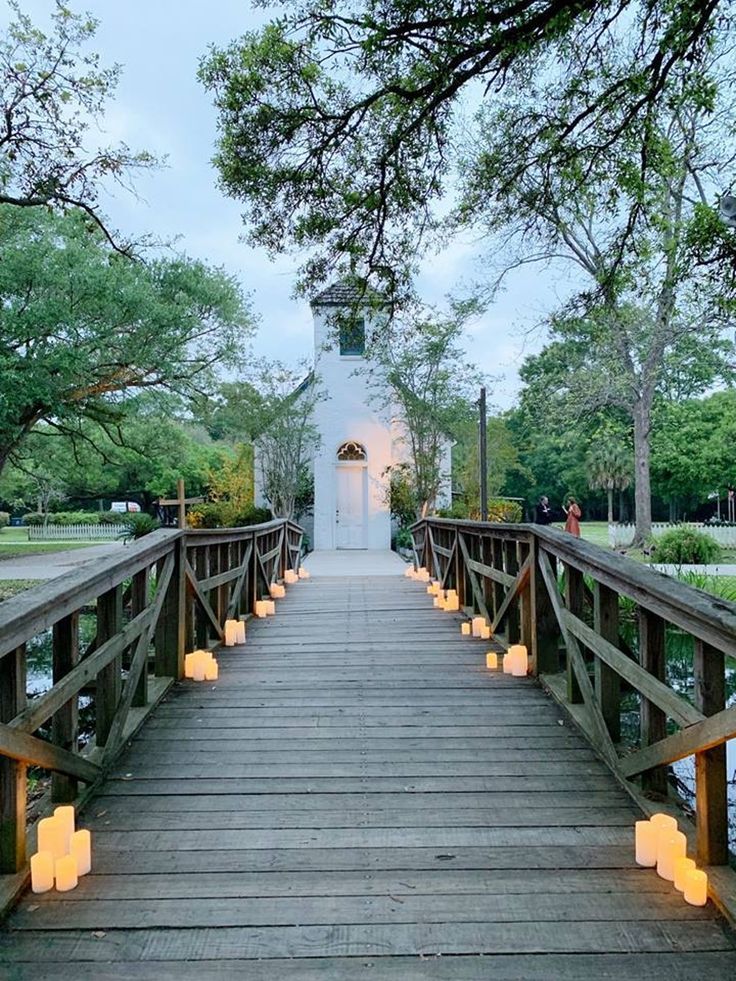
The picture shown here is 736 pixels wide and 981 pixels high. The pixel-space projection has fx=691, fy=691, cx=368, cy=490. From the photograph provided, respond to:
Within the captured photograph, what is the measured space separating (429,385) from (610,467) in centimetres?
2197

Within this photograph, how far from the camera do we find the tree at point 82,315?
426 inches

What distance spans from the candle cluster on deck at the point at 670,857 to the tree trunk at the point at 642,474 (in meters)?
16.3

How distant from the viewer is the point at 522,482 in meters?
40.2

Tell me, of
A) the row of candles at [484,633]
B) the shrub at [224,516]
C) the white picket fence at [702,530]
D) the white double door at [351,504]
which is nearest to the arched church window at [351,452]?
the white double door at [351,504]

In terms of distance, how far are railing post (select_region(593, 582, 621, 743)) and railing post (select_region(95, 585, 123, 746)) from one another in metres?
1.96

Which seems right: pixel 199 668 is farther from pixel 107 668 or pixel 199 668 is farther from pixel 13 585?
pixel 13 585

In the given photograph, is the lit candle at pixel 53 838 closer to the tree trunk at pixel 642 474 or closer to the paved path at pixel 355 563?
the paved path at pixel 355 563

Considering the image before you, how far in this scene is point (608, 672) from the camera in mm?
2834

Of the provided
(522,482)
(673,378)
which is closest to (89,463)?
(673,378)

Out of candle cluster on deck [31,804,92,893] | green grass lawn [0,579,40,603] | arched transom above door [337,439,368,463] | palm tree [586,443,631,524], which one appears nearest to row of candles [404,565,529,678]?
candle cluster on deck [31,804,92,893]

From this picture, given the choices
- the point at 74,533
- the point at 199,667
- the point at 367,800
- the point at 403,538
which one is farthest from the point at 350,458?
the point at 74,533

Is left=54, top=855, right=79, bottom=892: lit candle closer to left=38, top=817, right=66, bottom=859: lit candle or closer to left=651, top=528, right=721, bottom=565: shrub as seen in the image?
left=38, top=817, right=66, bottom=859: lit candle

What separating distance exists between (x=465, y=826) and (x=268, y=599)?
16.9 ft

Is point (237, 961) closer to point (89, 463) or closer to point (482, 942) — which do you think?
point (482, 942)
